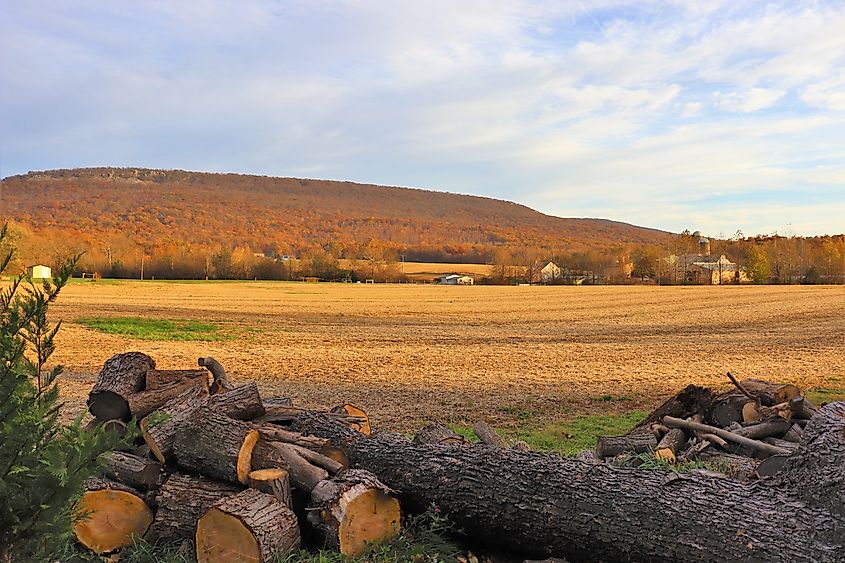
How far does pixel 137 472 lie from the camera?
5871 mm

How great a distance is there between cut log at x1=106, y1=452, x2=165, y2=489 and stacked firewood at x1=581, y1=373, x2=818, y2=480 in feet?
13.6

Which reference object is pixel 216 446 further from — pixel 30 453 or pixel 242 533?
pixel 30 453

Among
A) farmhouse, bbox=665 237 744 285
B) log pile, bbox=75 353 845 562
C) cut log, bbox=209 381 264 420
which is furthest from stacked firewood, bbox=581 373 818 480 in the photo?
farmhouse, bbox=665 237 744 285

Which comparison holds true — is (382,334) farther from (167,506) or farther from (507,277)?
(507,277)

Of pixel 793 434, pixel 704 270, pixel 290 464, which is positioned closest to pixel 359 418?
pixel 290 464

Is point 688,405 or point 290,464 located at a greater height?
point 290,464

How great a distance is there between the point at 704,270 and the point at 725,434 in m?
110

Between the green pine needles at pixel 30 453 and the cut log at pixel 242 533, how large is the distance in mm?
1662

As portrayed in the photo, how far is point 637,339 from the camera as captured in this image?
29125 millimetres

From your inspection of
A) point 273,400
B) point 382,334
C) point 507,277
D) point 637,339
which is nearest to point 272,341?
point 382,334

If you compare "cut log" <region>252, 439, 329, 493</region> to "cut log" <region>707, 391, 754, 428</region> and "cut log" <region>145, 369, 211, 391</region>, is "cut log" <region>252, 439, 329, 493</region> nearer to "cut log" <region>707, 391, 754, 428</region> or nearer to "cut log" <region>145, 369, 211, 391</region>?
"cut log" <region>145, 369, 211, 391</region>

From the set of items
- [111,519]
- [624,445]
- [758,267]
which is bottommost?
[624,445]

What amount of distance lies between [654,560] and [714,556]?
1.30 feet

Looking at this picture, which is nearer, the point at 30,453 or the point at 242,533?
the point at 30,453
